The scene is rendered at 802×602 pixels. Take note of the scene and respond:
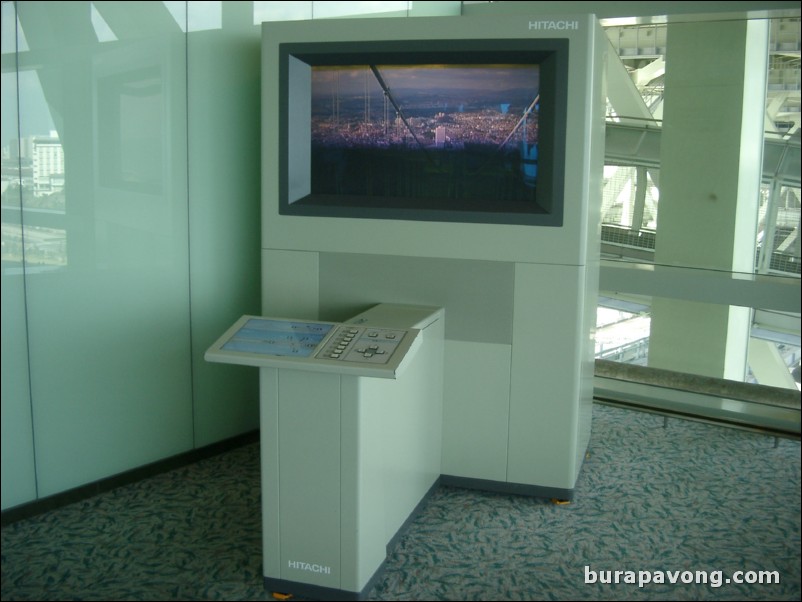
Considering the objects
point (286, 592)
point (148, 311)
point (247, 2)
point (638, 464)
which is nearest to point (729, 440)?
point (638, 464)

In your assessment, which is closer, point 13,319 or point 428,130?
point 13,319

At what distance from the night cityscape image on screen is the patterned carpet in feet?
4.54

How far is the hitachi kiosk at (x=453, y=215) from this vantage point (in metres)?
3.21

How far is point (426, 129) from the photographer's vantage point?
10.9 feet

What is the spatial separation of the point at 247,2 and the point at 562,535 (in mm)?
2802

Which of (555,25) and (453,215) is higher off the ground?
(555,25)

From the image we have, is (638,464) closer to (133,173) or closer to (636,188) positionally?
(636,188)

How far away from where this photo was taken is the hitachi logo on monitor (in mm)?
3145

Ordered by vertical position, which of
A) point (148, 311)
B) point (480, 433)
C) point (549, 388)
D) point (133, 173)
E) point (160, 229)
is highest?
point (133, 173)

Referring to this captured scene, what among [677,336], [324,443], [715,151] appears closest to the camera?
[324,443]

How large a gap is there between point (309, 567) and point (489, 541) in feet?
2.62

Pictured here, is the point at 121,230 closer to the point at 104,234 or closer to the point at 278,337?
the point at 104,234

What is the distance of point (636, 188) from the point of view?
17.2 feet

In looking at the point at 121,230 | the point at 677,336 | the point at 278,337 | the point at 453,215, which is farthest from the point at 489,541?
the point at 677,336
